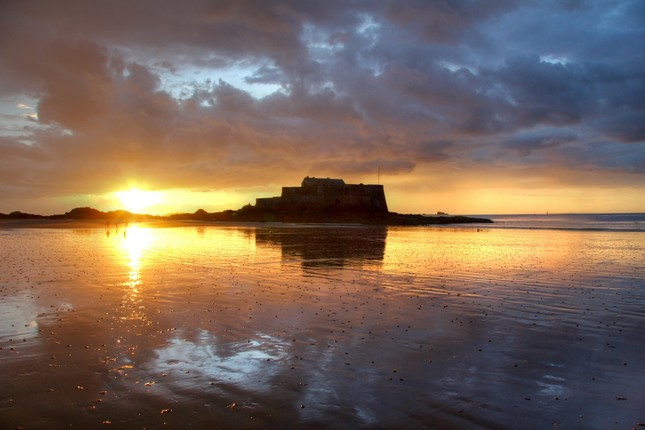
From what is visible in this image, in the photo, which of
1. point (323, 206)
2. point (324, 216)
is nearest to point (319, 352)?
point (324, 216)

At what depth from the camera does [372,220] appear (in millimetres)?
101250

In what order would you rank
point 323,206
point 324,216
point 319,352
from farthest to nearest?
point 323,206
point 324,216
point 319,352

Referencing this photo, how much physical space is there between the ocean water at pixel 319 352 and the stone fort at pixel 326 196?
96595 millimetres

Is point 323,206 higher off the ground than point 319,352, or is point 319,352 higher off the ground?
point 323,206

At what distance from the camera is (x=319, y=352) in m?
9.27

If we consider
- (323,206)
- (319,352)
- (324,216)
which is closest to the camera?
(319,352)

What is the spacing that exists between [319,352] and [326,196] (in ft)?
356

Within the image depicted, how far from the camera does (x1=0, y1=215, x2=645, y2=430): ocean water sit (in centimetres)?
654

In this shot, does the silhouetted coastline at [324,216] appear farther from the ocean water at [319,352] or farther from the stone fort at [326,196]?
the ocean water at [319,352]

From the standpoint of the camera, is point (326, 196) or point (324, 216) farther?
point (326, 196)

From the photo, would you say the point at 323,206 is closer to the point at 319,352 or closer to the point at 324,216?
the point at 324,216

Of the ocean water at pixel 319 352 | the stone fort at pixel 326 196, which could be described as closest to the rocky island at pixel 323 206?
the stone fort at pixel 326 196

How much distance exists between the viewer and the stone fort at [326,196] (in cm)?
11588

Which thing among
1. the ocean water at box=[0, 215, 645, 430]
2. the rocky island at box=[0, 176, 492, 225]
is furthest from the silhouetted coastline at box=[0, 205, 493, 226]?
the ocean water at box=[0, 215, 645, 430]
